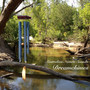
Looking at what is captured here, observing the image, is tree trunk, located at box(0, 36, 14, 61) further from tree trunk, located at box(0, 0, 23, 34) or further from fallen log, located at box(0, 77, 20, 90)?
tree trunk, located at box(0, 0, 23, 34)

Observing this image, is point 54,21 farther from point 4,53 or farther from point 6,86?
point 6,86

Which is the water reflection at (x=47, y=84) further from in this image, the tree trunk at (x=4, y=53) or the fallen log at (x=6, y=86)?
the tree trunk at (x=4, y=53)

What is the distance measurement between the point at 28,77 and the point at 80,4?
2438cm

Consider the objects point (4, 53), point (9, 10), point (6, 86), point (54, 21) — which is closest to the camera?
point (9, 10)

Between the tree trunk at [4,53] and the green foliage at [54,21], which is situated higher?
the green foliage at [54,21]

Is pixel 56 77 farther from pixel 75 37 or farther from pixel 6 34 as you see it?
pixel 75 37

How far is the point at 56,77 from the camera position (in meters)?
6.57

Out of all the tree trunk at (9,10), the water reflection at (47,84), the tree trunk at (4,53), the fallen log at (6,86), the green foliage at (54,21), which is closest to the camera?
the tree trunk at (9,10)

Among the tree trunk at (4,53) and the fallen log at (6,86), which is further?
the tree trunk at (4,53)

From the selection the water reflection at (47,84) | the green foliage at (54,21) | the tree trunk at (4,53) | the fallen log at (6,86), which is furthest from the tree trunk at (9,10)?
the green foliage at (54,21)

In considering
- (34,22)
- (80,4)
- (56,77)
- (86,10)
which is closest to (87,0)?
(80,4)

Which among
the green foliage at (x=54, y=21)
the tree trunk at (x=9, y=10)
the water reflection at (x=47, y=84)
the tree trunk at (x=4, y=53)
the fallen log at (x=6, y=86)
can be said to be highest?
the green foliage at (x=54, y=21)

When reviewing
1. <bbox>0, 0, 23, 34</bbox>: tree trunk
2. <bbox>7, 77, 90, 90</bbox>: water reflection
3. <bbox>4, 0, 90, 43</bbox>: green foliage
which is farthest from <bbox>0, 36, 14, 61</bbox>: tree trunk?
<bbox>4, 0, 90, 43</bbox>: green foliage

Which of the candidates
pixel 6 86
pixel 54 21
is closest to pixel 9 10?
pixel 6 86
